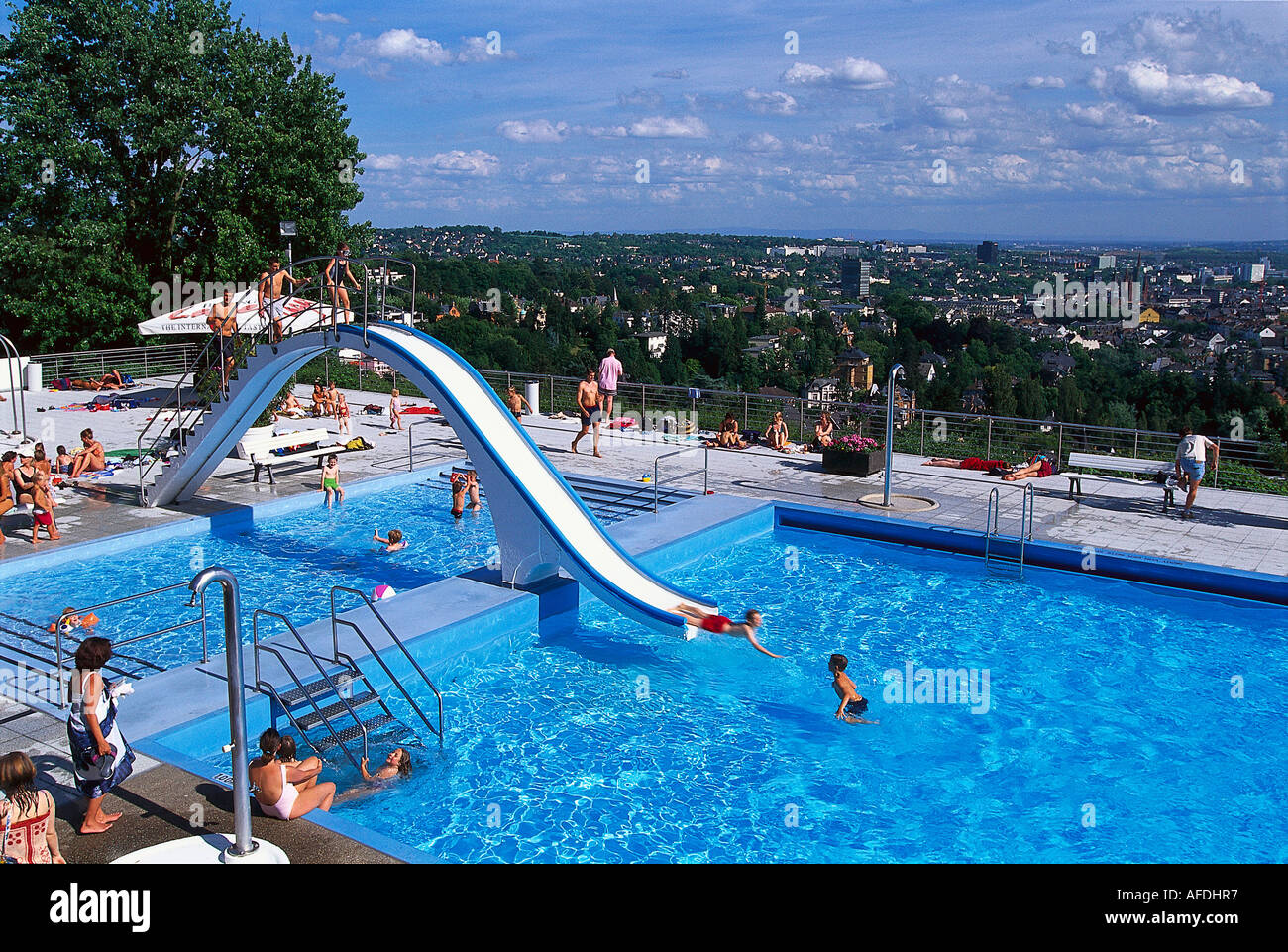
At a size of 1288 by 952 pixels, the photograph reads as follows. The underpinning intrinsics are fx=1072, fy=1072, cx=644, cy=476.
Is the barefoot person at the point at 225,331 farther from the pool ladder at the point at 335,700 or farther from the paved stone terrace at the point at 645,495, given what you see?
the pool ladder at the point at 335,700

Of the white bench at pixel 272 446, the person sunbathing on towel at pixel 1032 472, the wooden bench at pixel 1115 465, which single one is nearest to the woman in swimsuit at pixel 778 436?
the person sunbathing on towel at pixel 1032 472

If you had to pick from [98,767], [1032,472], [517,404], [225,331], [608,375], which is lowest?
[98,767]

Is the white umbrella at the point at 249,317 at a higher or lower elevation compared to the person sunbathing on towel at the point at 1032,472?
higher

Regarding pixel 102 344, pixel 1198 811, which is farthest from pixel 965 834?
pixel 102 344

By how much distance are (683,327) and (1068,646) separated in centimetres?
7068

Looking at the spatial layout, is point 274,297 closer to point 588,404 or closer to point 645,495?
point 645,495

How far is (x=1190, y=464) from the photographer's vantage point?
14.0 m

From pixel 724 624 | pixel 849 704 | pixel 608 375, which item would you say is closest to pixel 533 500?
pixel 724 624

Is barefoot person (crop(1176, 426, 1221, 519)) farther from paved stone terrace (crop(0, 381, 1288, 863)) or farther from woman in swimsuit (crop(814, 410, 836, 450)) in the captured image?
woman in swimsuit (crop(814, 410, 836, 450))

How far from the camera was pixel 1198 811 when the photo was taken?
7629mm

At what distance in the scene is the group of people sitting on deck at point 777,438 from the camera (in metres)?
18.5

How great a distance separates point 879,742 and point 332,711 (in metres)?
4.30

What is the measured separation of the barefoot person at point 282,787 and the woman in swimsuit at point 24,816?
1100 millimetres
